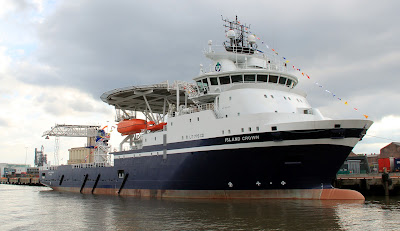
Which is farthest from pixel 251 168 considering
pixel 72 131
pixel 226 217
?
pixel 72 131

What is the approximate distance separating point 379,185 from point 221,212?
1598cm

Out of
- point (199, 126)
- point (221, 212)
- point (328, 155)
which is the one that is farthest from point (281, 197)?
point (199, 126)

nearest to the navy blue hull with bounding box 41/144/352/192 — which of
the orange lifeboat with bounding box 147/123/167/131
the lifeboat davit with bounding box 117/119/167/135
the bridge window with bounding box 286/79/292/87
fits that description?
the orange lifeboat with bounding box 147/123/167/131

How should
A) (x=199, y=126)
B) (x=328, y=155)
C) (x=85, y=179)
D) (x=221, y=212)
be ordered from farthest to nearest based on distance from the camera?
(x=85, y=179) → (x=199, y=126) → (x=328, y=155) → (x=221, y=212)

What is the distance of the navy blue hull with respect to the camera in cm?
2020

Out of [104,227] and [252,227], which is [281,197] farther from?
[104,227]

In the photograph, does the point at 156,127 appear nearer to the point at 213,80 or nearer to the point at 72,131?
the point at 213,80

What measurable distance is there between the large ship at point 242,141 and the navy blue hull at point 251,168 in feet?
0.18

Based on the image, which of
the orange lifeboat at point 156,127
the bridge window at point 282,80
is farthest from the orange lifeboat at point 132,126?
the bridge window at point 282,80

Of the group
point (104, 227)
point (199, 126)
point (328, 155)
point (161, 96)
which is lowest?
point (104, 227)

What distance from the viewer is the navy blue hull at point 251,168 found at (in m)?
20.2

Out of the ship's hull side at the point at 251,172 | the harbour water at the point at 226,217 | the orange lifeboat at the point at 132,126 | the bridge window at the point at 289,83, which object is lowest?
the harbour water at the point at 226,217

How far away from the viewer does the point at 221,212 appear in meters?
17.5

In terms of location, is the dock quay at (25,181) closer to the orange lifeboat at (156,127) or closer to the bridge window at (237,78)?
the orange lifeboat at (156,127)
